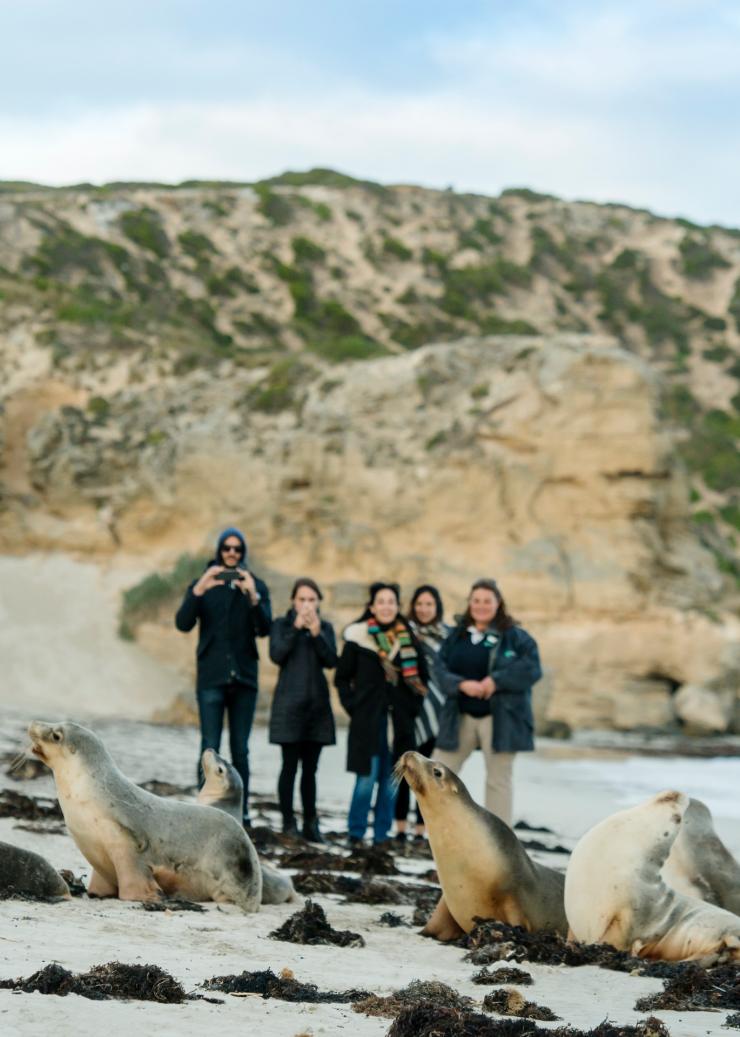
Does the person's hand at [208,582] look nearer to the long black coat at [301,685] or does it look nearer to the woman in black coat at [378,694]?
the long black coat at [301,685]

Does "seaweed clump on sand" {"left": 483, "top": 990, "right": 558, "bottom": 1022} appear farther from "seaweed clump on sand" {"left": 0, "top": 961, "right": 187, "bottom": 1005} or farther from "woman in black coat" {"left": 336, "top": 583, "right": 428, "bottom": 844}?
"woman in black coat" {"left": 336, "top": 583, "right": 428, "bottom": 844}

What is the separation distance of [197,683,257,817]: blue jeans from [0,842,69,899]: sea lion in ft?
8.98

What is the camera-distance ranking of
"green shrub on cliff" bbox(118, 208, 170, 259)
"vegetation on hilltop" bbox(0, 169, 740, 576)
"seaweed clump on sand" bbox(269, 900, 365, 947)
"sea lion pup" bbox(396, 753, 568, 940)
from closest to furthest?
"seaweed clump on sand" bbox(269, 900, 365, 947), "sea lion pup" bbox(396, 753, 568, 940), "vegetation on hilltop" bbox(0, 169, 740, 576), "green shrub on cliff" bbox(118, 208, 170, 259)

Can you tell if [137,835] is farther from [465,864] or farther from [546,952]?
[546,952]

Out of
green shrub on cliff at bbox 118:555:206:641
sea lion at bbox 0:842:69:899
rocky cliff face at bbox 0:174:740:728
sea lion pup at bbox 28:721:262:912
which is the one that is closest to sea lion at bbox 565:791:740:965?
sea lion pup at bbox 28:721:262:912

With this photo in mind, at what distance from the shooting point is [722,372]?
55562 mm

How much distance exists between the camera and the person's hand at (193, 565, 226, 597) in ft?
27.6

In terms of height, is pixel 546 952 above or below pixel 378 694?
below

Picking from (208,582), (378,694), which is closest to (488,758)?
(378,694)

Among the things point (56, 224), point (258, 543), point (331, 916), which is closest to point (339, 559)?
point (258, 543)

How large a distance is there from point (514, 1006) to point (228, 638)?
178 inches

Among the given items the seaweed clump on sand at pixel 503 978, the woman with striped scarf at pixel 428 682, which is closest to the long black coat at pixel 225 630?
the woman with striped scarf at pixel 428 682

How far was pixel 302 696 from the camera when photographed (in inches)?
339

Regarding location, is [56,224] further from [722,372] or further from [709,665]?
[709,665]
